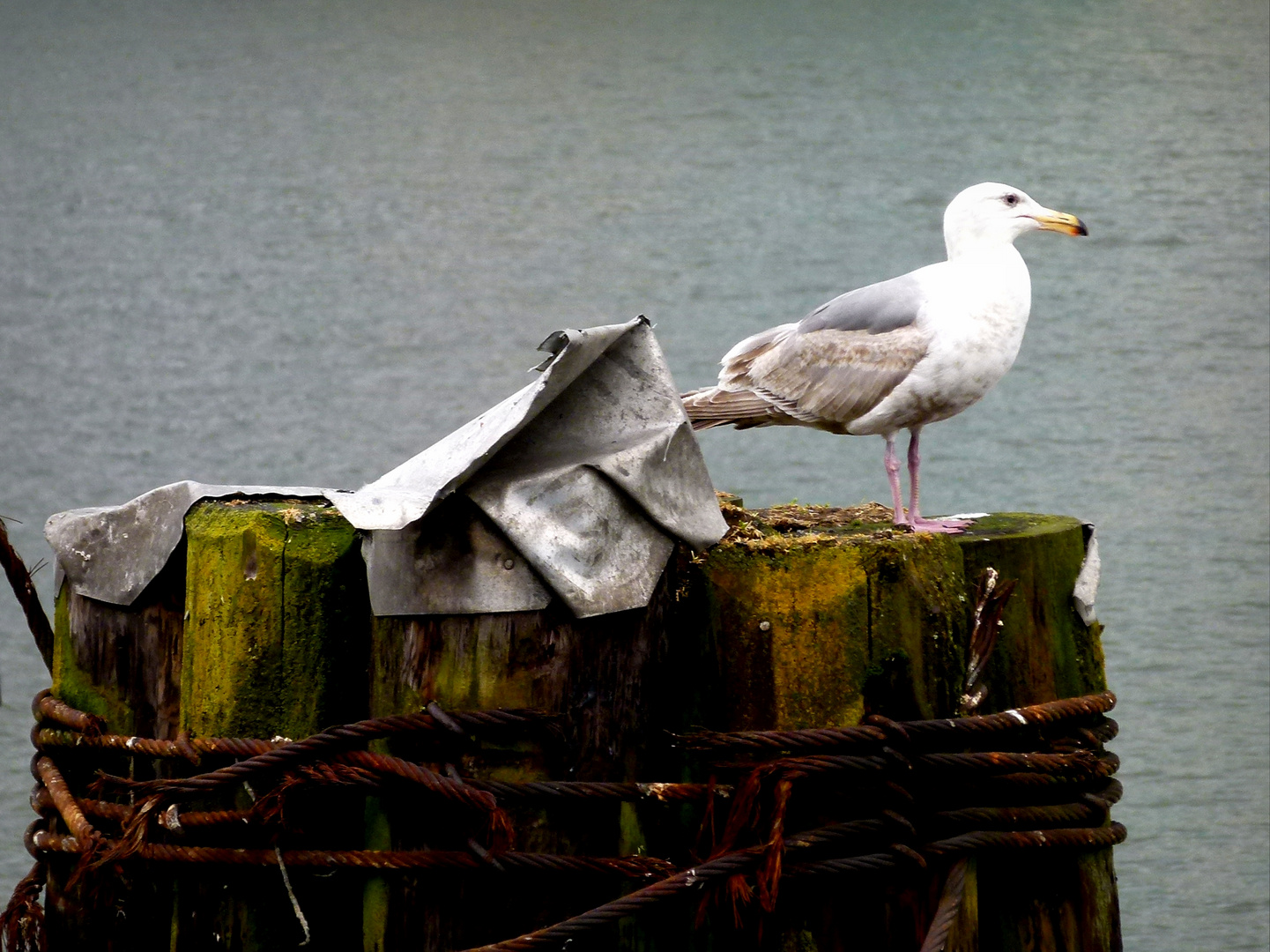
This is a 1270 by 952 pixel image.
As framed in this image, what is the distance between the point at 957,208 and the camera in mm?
1795

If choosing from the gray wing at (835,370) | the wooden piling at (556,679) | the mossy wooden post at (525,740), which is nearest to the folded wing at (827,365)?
the gray wing at (835,370)

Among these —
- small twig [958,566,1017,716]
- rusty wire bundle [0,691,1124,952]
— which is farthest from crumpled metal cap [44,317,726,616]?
small twig [958,566,1017,716]

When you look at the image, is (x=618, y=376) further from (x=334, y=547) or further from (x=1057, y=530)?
(x=1057, y=530)

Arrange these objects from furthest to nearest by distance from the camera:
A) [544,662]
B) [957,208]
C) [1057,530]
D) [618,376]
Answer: [957,208] < [1057,530] < [618,376] < [544,662]

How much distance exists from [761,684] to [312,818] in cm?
37

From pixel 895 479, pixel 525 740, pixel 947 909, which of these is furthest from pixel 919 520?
pixel 525 740

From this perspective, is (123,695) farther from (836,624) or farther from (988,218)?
(988,218)

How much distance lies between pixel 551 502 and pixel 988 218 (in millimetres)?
910

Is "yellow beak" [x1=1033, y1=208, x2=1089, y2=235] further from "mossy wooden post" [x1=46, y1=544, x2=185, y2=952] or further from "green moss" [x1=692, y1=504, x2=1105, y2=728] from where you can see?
"mossy wooden post" [x1=46, y1=544, x2=185, y2=952]

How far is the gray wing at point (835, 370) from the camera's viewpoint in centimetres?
170

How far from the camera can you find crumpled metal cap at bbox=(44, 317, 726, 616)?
3.53 ft

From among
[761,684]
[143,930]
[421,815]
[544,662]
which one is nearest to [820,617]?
[761,684]

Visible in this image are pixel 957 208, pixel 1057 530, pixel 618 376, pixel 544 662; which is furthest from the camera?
pixel 957 208

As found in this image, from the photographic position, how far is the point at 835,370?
5.80 ft
